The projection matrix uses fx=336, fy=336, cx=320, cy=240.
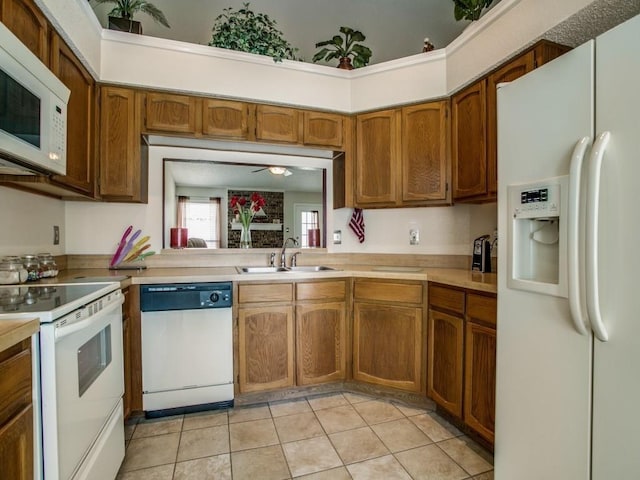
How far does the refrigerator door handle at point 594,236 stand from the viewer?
103 cm

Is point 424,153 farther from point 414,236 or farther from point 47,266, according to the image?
point 47,266

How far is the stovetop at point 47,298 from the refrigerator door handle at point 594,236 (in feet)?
5.49

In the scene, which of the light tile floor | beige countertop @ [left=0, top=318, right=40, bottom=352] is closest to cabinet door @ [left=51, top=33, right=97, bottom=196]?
beige countertop @ [left=0, top=318, right=40, bottom=352]

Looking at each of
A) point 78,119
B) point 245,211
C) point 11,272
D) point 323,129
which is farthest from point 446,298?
point 78,119

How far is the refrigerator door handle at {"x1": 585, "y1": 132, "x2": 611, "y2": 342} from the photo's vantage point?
3.37ft

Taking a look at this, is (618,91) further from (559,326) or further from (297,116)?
(297,116)

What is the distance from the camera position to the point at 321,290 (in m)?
2.44

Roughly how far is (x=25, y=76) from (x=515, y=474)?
248 cm

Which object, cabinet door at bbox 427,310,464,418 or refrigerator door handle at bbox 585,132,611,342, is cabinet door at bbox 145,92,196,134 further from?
refrigerator door handle at bbox 585,132,611,342

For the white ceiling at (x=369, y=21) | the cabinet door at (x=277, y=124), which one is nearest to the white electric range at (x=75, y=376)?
the cabinet door at (x=277, y=124)

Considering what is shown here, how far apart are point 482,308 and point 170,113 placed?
2384mm

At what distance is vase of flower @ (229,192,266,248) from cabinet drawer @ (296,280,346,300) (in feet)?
2.40

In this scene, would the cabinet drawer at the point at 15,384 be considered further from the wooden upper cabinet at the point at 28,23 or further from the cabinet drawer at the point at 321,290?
the cabinet drawer at the point at 321,290

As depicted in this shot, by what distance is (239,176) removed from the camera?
2.87 m
